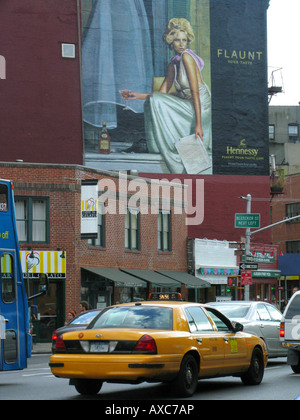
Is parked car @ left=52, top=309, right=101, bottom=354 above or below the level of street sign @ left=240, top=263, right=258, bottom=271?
below

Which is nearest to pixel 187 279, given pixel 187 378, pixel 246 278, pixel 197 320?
pixel 246 278

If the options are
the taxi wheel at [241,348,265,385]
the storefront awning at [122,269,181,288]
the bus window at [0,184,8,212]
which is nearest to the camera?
the taxi wheel at [241,348,265,385]

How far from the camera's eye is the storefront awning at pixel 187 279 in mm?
41656

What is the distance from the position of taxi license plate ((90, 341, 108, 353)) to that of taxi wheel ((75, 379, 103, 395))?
0.78 meters

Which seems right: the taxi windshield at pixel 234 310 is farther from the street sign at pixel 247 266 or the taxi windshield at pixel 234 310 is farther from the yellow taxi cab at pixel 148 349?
the street sign at pixel 247 266

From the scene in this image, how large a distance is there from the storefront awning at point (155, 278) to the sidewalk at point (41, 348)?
6.28 meters

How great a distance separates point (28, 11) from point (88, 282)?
2124 centimetres

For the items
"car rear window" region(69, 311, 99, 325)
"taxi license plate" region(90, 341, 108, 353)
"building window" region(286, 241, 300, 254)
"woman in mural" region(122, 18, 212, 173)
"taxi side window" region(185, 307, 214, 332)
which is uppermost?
"woman in mural" region(122, 18, 212, 173)

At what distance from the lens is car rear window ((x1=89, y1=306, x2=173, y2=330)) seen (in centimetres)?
1302

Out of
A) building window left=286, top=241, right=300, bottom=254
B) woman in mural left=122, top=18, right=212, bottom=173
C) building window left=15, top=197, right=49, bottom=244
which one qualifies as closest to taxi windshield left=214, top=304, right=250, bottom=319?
building window left=15, top=197, right=49, bottom=244

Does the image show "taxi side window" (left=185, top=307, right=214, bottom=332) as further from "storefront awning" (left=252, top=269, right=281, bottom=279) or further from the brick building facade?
"storefront awning" (left=252, top=269, right=281, bottom=279)

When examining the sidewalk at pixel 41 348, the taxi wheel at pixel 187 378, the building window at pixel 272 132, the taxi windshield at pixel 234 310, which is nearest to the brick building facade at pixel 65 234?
the sidewalk at pixel 41 348

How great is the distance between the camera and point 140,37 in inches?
2175
